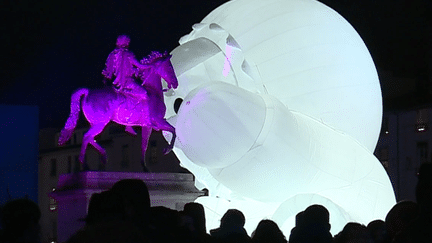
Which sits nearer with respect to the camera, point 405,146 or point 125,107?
point 125,107

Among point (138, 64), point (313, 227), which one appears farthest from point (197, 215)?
point (138, 64)

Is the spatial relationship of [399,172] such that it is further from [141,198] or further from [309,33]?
[141,198]

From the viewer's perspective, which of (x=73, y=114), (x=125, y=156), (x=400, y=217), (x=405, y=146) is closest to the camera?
(x=400, y=217)

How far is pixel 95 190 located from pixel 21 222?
999 cm

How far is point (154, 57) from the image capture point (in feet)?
41.3

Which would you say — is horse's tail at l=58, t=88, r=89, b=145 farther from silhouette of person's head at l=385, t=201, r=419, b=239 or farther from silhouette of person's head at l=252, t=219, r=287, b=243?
silhouette of person's head at l=385, t=201, r=419, b=239

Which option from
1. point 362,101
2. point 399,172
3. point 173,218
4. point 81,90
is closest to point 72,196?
point 81,90

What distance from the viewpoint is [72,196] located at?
45.3 feet

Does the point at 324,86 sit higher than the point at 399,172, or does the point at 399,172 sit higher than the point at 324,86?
the point at 324,86

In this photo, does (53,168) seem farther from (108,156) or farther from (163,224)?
(163,224)

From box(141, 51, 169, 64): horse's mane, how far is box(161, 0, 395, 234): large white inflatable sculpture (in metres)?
0.50

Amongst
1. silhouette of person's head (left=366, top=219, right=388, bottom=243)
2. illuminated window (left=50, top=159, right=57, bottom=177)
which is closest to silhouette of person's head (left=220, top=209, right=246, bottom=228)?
silhouette of person's head (left=366, top=219, right=388, bottom=243)

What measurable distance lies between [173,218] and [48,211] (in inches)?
1539

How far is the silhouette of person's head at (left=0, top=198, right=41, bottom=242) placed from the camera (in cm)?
373
